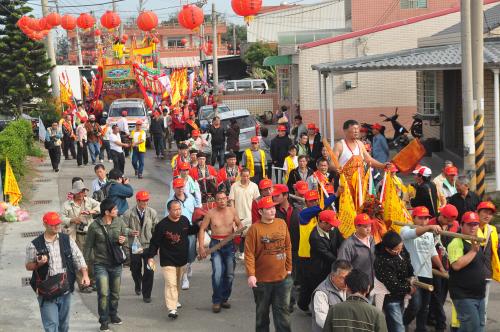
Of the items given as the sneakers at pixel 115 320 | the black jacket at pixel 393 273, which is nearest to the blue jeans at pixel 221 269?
the sneakers at pixel 115 320

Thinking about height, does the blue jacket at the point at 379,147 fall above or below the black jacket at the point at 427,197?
above

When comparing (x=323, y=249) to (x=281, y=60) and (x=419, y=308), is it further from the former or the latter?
(x=281, y=60)

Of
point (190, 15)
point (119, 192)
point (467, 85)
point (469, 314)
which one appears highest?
point (190, 15)

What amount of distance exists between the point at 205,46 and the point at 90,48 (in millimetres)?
49751

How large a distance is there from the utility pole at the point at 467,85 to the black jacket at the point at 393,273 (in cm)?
539

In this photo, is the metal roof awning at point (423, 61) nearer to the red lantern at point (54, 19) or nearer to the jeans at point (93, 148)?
the jeans at point (93, 148)

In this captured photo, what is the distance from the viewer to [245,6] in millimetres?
19562

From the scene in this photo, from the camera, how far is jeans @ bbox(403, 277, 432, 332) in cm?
972

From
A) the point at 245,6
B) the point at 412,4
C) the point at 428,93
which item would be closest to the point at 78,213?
the point at 245,6

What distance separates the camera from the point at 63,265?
9547 millimetres

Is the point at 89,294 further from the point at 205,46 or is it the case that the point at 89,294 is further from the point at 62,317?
the point at 205,46

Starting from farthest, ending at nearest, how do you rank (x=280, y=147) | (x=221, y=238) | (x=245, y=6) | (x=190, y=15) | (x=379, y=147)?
(x=190, y=15) < (x=245, y=6) < (x=280, y=147) < (x=379, y=147) < (x=221, y=238)

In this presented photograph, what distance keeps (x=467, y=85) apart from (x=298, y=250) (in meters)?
4.88

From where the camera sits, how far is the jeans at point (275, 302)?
954cm
